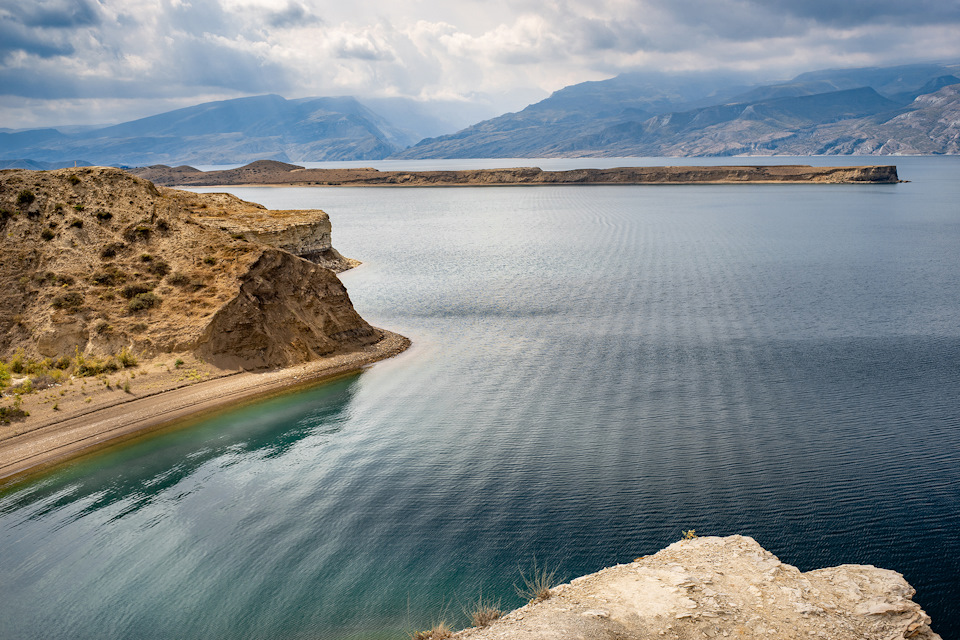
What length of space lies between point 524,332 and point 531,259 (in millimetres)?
27704

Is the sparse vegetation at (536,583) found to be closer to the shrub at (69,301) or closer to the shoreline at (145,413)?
the shoreline at (145,413)

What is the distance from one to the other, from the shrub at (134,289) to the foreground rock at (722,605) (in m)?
28.1

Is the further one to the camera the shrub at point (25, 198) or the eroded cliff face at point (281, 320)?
the shrub at point (25, 198)

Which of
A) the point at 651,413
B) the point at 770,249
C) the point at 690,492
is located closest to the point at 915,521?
the point at 690,492

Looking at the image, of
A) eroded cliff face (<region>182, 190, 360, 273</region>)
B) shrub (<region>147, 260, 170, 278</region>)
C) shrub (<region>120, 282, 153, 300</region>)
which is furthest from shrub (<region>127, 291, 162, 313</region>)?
eroded cliff face (<region>182, 190, 360, 273</region>)

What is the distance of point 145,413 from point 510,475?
54.0 ft

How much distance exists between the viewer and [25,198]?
115 ft

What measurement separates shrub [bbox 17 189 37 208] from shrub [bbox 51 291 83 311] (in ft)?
26.4

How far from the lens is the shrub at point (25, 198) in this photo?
35.0 metres

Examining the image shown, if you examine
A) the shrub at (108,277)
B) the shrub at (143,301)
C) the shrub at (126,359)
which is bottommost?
the shrub at (126,359)

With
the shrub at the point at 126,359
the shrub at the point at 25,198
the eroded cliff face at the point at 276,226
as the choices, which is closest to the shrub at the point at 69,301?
the shrub at the point at 126,359

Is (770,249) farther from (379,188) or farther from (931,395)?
(379,188)

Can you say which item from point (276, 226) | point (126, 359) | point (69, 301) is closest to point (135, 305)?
point (69, 301)

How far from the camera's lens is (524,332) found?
37125mm
